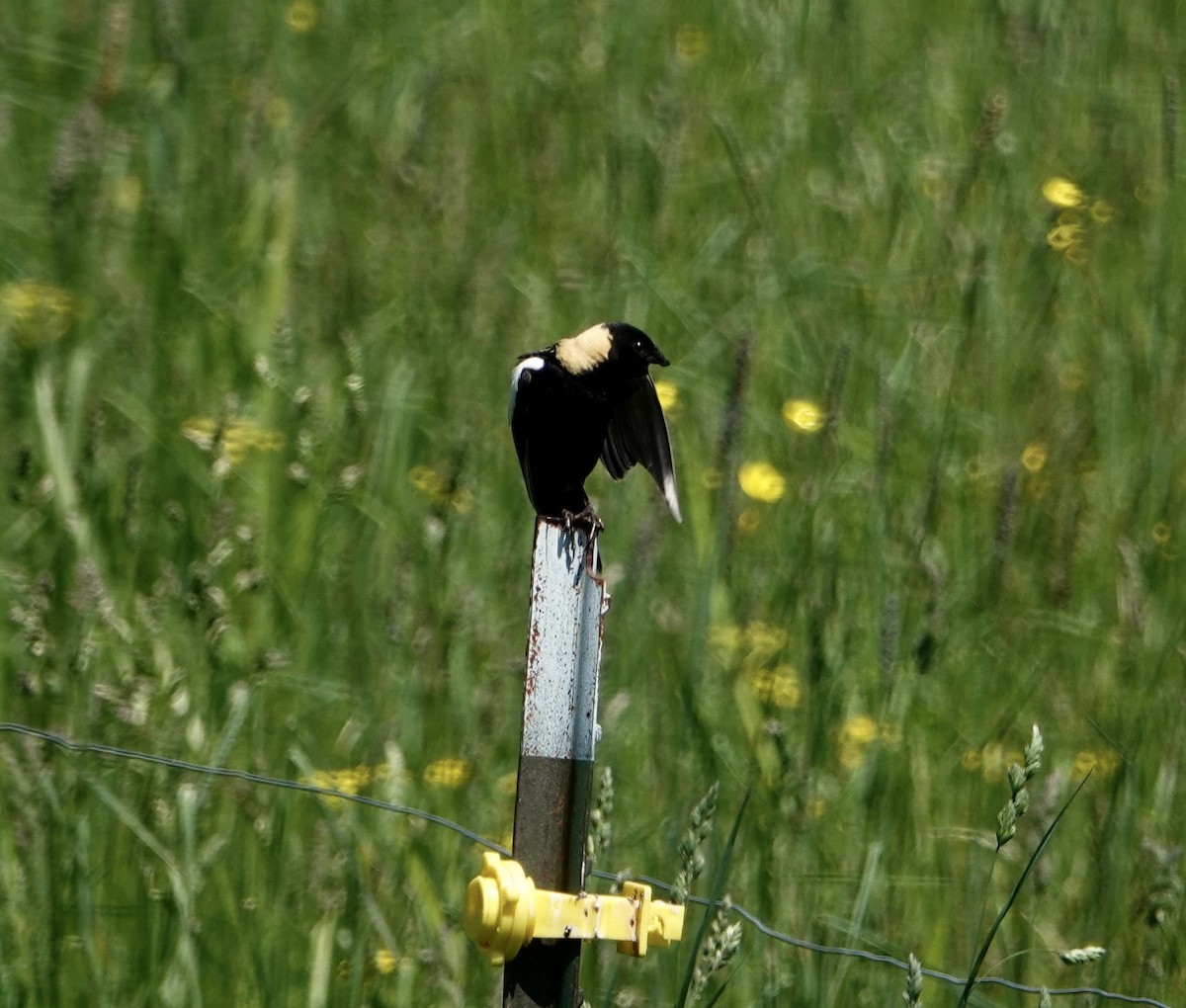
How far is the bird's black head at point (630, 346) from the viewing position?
2588 mm

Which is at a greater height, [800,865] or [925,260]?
[925,260]

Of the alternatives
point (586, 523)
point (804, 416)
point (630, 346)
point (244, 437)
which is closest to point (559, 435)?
point (630, 346)

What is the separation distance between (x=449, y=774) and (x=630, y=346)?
2.68ft

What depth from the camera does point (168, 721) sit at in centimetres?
285

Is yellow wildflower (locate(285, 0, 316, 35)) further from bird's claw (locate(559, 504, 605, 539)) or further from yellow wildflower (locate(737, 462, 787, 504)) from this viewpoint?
bird's claw (locate(559, 504, 605, 539))

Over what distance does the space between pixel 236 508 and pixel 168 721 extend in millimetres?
901

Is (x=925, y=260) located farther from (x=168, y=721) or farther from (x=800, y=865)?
(x=168, y=721)

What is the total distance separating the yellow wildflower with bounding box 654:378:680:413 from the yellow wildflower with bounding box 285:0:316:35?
191cm

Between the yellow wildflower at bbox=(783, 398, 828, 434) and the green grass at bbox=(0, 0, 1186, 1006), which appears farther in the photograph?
the yellow wildflower at bbox=(783, 398, 828, 434)

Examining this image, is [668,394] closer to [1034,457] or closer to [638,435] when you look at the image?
[1034,457]

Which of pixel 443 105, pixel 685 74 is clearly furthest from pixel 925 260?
pixel 443 105

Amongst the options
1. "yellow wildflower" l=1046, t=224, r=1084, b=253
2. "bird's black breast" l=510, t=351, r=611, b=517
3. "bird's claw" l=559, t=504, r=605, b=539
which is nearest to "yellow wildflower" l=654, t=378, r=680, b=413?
"yellow wildflower" l=1046, t=224, r=1084, b=253

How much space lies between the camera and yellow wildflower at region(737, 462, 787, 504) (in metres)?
3.97

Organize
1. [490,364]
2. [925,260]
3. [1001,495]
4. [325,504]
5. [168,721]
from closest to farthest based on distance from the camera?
[168,721], [325,504], [1001,495], [490,364], [925,260]
